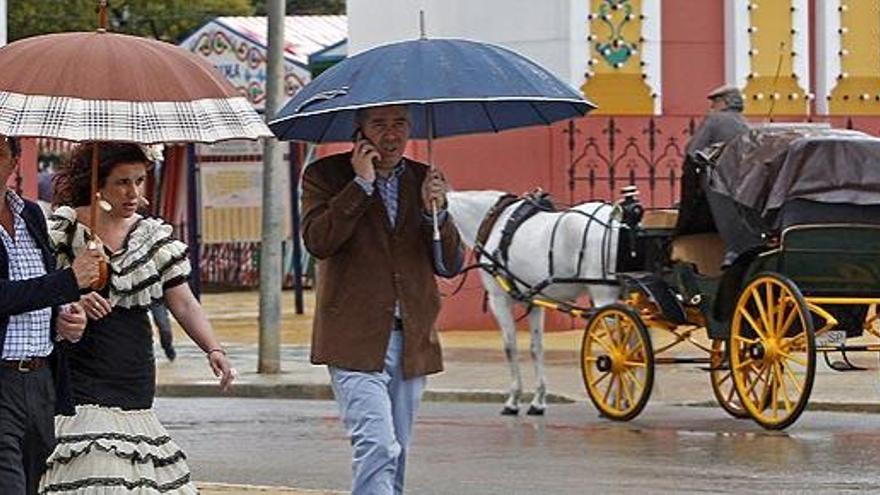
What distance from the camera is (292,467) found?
1420 centimetres

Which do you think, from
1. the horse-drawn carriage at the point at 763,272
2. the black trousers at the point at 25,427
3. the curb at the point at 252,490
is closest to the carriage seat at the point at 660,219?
the horse-drawn carriage at the point at 763,272

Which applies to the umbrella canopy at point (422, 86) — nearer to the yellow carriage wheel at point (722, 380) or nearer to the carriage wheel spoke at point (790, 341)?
the carriage wheel spoke at point (790, 341)

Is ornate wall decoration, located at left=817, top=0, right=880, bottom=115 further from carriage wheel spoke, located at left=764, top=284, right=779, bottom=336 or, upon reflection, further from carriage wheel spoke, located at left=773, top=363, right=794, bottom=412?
carriage wheel spoke, located at left=764, top=284, right=779, bottom=336

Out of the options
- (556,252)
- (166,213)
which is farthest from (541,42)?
(166,213)

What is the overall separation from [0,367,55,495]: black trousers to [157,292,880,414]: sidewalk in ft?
36.0

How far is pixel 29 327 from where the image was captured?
7711 mm

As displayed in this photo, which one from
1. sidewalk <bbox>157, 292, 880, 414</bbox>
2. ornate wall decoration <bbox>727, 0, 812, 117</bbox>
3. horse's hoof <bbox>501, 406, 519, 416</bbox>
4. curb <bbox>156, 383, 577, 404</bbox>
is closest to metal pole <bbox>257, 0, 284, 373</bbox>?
sidewalk <bbox>157, 292, 880, 414</bbox>

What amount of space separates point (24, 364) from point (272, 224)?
14304 millimetres

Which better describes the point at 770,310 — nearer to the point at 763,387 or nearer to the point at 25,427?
the point at 763,387

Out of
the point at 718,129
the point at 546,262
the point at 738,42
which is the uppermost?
the point at 738,42

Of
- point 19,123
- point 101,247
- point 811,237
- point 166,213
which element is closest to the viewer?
point 19,123

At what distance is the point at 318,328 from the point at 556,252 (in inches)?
358

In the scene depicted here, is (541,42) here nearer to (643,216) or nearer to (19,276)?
(643,216)

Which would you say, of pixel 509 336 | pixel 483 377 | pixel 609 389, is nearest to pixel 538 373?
pixel 509 336
